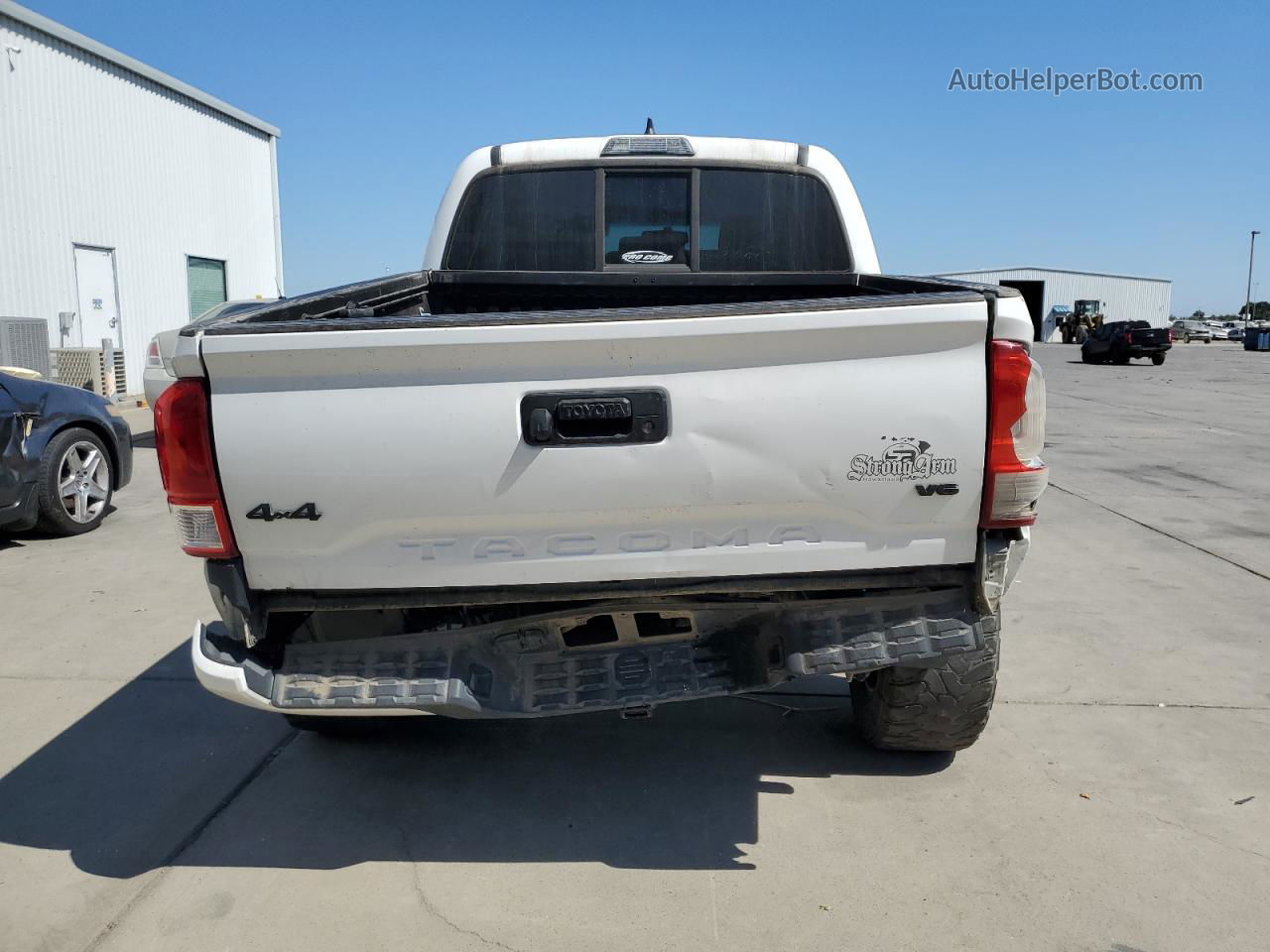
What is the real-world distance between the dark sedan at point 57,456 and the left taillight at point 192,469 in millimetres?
4835

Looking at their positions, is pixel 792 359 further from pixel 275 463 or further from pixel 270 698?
pixel 270 698

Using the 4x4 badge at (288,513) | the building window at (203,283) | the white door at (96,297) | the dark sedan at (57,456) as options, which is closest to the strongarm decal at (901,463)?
the 4x4 badge at (288,513)

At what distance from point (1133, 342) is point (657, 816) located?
35.8 meters

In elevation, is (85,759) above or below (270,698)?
below

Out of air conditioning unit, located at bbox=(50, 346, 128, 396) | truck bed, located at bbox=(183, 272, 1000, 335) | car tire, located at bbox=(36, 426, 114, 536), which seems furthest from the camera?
air conditioning unit, located at bbox=(50, 346, 128, 396)

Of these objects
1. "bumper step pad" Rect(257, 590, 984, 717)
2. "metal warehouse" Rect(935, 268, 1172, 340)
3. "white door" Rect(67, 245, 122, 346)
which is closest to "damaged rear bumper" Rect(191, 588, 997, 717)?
"bumper step pad" Rect(257, 590, 984, 717)

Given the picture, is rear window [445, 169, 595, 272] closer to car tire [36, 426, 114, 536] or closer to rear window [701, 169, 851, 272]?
rear window [701, 169, 851, 272]

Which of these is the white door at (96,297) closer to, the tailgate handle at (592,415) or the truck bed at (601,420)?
the truck bed at (601,420)

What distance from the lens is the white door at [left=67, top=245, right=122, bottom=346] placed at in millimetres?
17141

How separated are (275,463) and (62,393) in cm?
575

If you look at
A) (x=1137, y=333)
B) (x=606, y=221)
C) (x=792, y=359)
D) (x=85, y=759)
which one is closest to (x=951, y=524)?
(x=792, y=359)

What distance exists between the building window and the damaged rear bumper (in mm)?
19240

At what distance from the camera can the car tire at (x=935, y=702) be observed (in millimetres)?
3387

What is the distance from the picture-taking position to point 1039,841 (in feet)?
10.5
